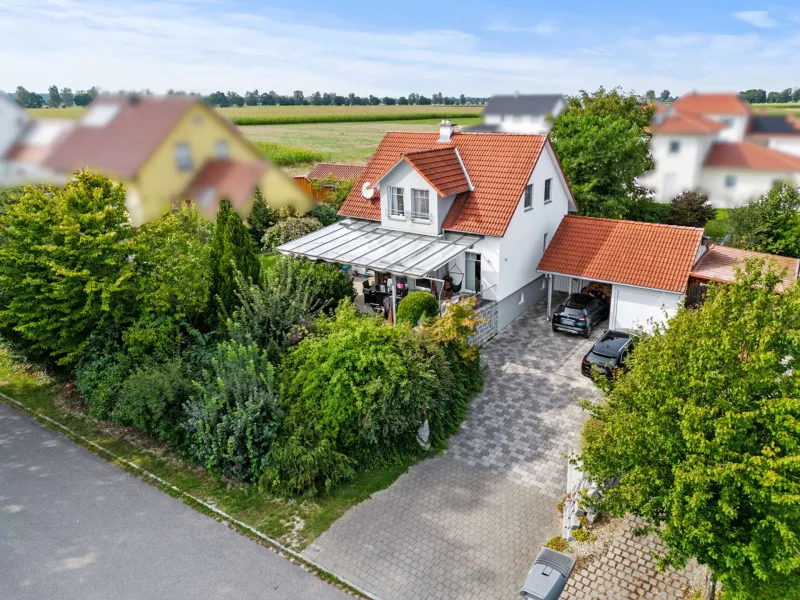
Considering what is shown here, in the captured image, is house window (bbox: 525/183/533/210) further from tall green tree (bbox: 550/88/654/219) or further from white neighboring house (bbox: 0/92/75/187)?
white neighboring house (bbox: 0/92/75/187)

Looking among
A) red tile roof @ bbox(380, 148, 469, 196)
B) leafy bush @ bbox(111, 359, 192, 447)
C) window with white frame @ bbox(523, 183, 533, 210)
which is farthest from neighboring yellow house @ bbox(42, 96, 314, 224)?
window with white frame @ bbox(523, 183, 533, 210)

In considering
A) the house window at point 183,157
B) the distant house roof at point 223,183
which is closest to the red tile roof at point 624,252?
the distant house roof at point 223,183

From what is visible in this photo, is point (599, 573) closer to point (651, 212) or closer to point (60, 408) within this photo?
point (60, 408)

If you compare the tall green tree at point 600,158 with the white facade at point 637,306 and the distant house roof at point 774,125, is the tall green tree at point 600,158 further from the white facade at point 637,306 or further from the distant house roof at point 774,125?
the distant house roof at point 774,125

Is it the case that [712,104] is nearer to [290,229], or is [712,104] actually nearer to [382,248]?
[382,248]

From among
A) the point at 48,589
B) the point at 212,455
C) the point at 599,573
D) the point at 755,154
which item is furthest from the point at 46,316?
the point at 755,154
